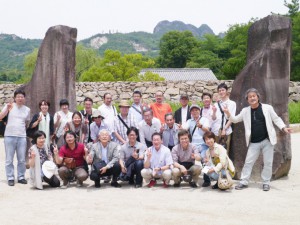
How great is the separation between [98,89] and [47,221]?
16.1 metres

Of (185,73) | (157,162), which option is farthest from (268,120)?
(185,73)

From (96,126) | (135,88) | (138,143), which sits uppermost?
(135,88)

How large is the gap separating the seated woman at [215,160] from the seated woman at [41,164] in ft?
7.75

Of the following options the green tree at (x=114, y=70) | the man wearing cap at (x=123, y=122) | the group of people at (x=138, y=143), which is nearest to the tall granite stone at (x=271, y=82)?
the group of people at (x=138, y=143)

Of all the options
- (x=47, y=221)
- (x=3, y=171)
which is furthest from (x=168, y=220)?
(x=3, y=171)

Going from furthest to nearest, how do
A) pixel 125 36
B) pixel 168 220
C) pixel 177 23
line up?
pixel 177 23 → pixel 125 36 → pixel 168 220

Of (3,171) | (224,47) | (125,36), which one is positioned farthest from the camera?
(125,36)

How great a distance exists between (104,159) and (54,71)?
298 cm

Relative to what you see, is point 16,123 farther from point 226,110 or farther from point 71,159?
point 226,110

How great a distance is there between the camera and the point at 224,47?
1622 inches

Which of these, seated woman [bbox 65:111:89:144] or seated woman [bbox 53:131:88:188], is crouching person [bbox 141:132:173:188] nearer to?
seated woman [bbox 53:131:88:188]

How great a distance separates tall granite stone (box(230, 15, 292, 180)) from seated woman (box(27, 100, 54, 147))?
10.3ft

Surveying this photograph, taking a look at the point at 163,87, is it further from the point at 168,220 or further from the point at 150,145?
the point at 168,220

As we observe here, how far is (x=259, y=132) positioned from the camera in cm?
686
